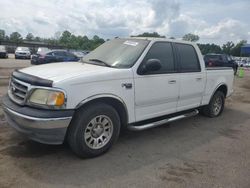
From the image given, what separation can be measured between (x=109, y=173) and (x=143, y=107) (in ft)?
4.63

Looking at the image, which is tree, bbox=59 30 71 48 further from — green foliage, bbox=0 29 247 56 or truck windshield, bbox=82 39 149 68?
truck windshield, bbox=82 39 149 68

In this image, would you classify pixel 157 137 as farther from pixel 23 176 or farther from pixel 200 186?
pixel 23 176

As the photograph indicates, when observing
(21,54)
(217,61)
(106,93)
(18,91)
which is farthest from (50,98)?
(21,54)

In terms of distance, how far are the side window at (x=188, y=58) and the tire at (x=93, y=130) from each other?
2042 mm

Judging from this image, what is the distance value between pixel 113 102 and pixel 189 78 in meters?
2.03

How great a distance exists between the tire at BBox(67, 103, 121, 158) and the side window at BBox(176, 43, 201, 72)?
2042 millimetres

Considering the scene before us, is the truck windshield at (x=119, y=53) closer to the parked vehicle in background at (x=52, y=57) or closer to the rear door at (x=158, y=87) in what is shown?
the rear door at (x=158, y=87)

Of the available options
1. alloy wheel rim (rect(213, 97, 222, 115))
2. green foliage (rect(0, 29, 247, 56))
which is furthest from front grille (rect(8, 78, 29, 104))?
green foliage (rect(0, 29, 247, 56))

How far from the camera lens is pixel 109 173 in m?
3.61

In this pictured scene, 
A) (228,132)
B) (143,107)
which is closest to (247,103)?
(228,132)

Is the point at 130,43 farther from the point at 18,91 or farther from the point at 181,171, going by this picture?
the point at 181,171

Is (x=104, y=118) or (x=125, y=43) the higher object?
(x=125, y=43)

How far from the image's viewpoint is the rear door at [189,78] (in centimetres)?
532

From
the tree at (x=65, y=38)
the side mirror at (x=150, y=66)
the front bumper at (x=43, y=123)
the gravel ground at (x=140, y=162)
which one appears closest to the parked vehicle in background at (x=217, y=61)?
the gravel ground at (x=140, y=162)
